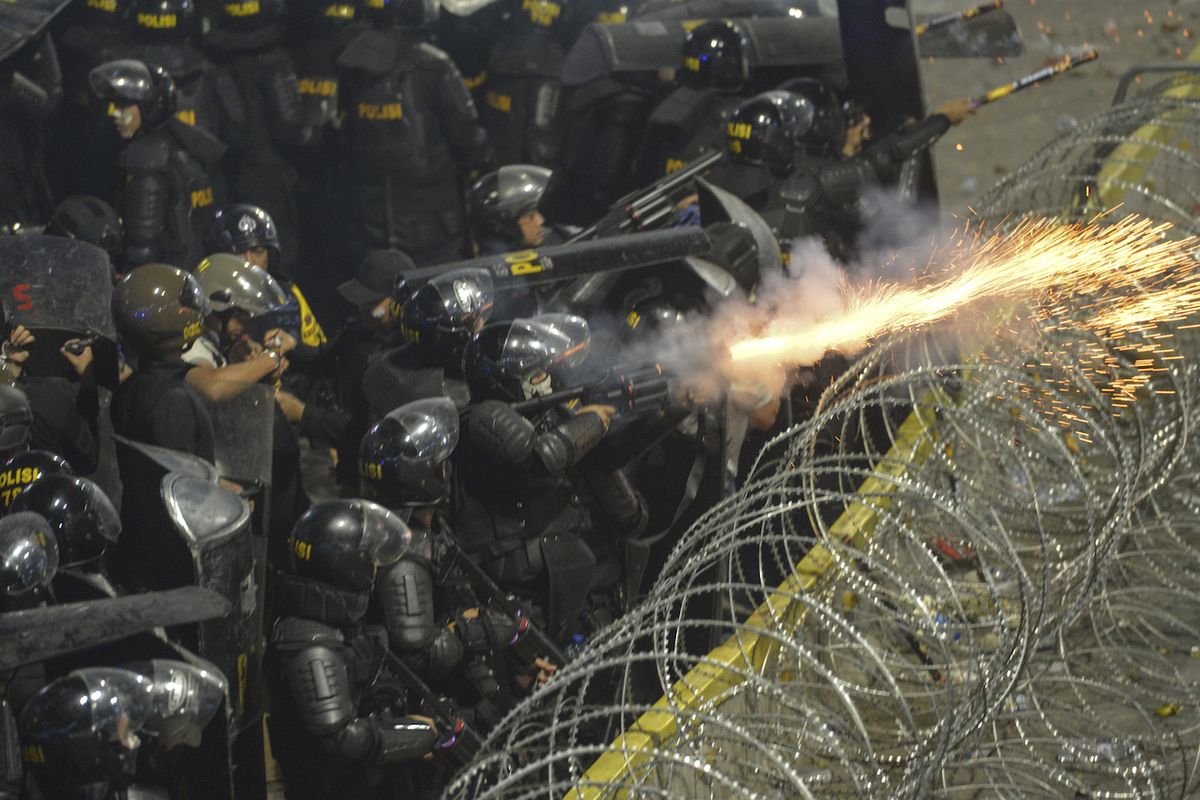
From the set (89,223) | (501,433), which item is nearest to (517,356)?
(501,433)

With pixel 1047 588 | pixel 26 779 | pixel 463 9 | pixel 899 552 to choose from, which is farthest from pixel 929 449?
pixel 463 9

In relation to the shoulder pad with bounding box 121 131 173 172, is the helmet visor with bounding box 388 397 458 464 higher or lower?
lower

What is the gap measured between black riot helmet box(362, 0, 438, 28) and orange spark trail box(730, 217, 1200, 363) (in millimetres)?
3735

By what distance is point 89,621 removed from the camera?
4.42 metres

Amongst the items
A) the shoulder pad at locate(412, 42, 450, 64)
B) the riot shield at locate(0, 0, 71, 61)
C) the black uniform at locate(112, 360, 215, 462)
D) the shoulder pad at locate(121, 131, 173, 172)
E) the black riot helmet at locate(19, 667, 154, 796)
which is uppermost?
the riot shield at locate(0, 0, 71, 61)

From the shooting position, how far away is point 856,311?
8.13m

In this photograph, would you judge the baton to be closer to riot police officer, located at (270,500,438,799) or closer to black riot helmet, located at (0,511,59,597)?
riot police officer, located at (270,500,438,799)

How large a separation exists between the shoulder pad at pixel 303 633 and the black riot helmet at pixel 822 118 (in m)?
5.11

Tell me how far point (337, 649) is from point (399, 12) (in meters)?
5.93

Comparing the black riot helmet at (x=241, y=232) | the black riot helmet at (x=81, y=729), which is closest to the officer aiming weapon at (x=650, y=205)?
the black riot helmet at (x=241, y=232)

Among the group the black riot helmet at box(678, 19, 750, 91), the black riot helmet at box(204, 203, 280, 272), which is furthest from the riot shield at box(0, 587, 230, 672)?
the black riot helmet at box(678, 19, 750, 91)

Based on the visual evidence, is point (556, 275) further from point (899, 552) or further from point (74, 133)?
point (74, 133)

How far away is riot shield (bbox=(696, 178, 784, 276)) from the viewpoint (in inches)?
305

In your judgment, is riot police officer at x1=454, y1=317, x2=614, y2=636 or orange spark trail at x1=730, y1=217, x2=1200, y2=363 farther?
orange spark trail at x1=730, y1=217, x2=1200, y2=363
